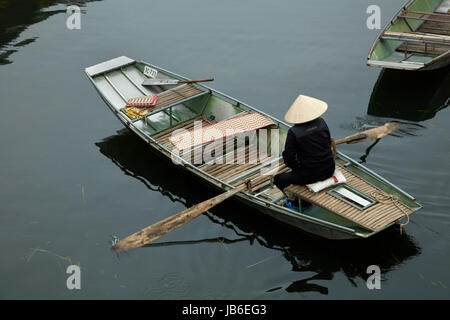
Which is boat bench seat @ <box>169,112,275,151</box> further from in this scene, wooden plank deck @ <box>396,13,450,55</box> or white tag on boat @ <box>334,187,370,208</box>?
wooden plank deck @ <box>396,13,450,55</box>

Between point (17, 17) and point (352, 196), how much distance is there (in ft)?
46.0

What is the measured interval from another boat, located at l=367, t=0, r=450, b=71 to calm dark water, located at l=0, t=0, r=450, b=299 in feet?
2.02

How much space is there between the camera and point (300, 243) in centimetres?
913

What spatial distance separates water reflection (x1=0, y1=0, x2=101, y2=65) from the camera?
16.1 m

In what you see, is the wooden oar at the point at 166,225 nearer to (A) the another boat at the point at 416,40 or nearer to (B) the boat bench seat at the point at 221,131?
(B) the boat bench seat at the point at 221,131

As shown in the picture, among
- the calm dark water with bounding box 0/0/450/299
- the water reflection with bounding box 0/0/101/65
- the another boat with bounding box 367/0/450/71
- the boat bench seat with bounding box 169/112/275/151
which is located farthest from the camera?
the water reflection with bounding box 0/0/101/65

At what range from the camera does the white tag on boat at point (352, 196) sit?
27.7 ft

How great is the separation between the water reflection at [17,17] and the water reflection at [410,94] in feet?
35.5

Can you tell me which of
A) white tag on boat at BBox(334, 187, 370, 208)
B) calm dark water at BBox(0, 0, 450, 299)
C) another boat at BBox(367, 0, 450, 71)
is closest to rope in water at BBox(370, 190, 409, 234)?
white tag on boat at BBox(334, 187, 370, 208)

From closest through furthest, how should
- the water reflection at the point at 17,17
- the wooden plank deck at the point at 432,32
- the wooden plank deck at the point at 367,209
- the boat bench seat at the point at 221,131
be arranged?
the wooden plank deck at the point at 367,209 → the boat bench seat at the point at 221,131 → the wooden plank deck at the point at 432,32 → the water reflection at the point at 17,17

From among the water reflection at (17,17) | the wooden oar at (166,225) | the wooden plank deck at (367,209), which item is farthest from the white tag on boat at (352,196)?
the water reflection at (17,17)

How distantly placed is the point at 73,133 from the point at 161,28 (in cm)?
582
